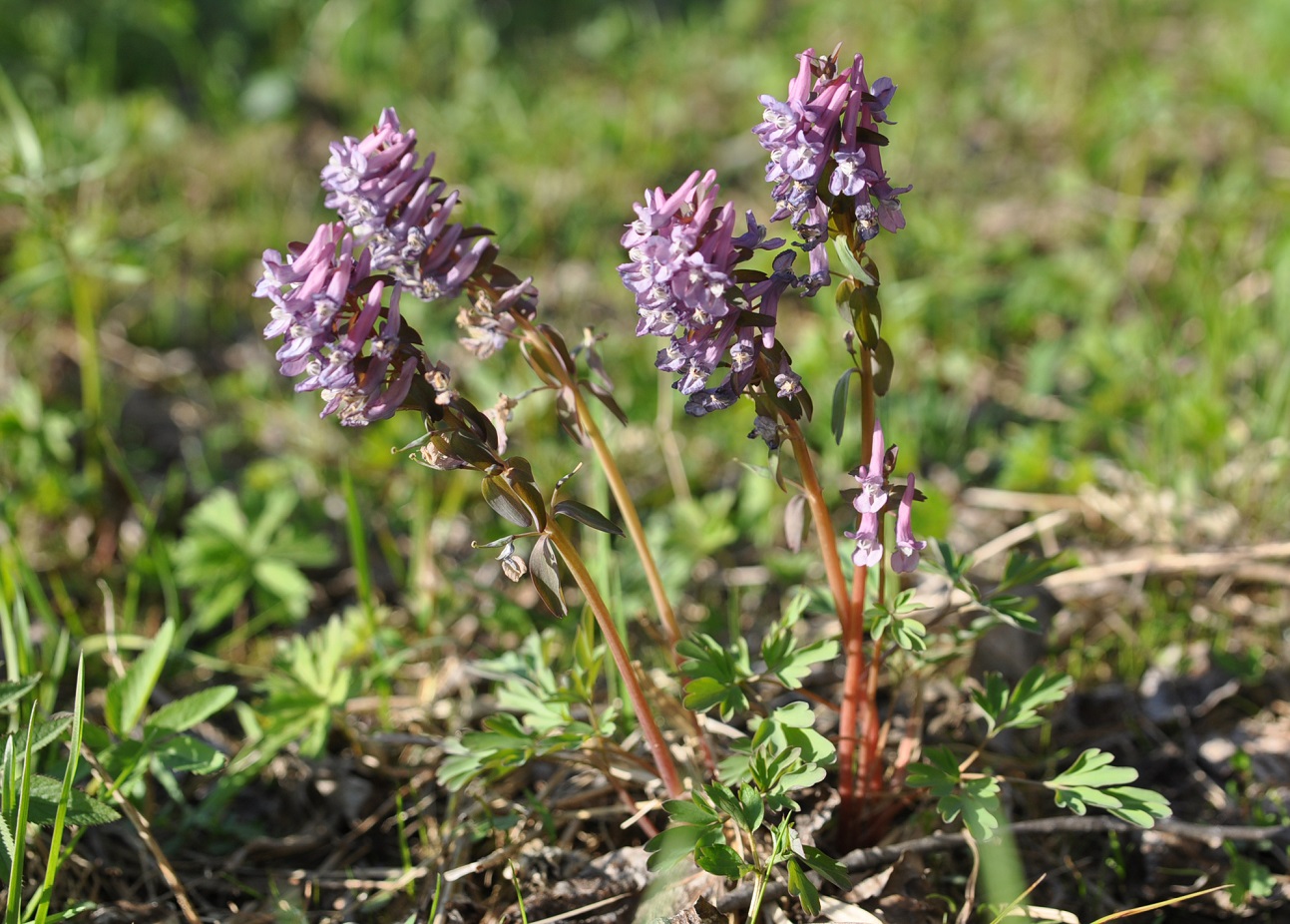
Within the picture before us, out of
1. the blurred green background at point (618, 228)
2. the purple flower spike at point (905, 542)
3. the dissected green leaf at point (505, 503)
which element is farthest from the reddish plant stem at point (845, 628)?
the blurred green background at point (618, 228)

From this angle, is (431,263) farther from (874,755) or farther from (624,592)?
(624,592)

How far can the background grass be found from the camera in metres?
3.57

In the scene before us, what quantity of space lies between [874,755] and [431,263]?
1.42 meters

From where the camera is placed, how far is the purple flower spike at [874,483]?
1.93 metres

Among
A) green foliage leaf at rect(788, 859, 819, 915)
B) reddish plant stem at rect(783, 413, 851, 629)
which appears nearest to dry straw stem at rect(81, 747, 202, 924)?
green foliage leaf at rect(788, 859, 819, 915)

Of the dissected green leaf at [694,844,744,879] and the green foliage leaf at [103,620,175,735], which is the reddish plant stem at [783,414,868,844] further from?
the green foliage leaf at [103,620,175,735]

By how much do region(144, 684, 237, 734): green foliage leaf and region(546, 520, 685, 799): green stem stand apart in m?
1.03

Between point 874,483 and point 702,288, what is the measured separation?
1.75ft

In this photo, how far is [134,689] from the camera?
2520mm

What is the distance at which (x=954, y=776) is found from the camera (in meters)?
2.07

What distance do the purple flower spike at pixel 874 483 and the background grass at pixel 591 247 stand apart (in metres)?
1.41

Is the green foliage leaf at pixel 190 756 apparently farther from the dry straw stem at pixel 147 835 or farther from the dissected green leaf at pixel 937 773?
the dissected green leaf at pixel 937 773

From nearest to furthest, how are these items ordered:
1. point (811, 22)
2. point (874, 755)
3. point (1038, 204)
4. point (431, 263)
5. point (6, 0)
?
point (431, 263) < point (874, 755) < point (1038, 204) < point (6, 0) < point (811, 22)

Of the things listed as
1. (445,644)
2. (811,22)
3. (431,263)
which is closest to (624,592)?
(445,644)
